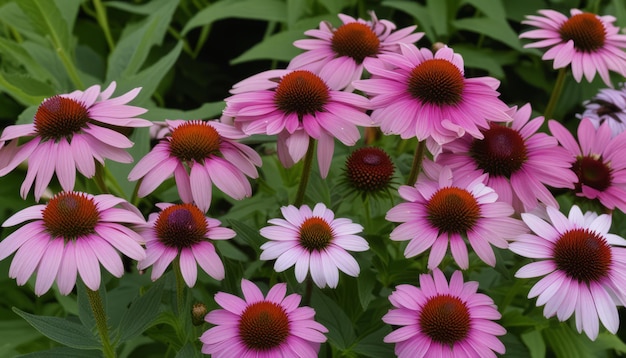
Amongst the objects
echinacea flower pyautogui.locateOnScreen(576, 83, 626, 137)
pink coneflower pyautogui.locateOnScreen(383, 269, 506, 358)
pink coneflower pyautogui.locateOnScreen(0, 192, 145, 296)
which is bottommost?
pink coneflower pyautogui.locateOnScreen(383, 269, 506, 358)

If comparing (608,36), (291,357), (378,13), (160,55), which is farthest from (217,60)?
(291,357)

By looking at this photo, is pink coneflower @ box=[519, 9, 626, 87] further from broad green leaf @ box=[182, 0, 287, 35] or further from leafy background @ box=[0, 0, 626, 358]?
broad green leaf @ box=[182, 0, 287, 35]

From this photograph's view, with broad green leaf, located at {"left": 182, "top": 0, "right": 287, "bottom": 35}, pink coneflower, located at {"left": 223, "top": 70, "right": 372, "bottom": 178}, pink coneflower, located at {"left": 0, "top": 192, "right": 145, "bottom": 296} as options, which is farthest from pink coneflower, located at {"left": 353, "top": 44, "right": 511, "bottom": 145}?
broad green leaf, located at {"left": 182, "top": 0, "right": 287, "bottom": 35}

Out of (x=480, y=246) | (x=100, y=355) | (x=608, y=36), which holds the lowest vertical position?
(x=100, y=355)

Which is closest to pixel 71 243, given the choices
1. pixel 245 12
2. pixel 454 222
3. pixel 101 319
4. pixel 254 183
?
pixel 101 319

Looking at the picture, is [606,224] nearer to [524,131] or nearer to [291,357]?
[524,131]
